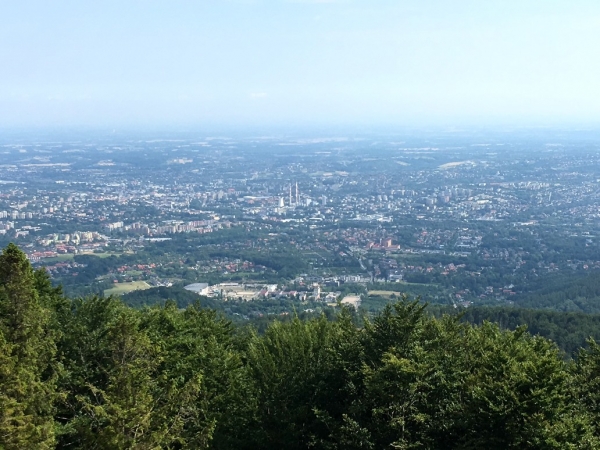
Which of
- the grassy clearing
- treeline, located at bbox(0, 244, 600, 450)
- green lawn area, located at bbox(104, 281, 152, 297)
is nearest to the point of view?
treeline, located at bbox(0, 244, 600, 450)

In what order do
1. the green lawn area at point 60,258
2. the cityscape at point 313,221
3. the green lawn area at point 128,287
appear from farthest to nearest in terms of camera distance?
the green lawn area at point 60,258
the cityscape at point 313,221
the green lawn area at point 128,287

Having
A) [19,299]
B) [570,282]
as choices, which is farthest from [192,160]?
[19,299]

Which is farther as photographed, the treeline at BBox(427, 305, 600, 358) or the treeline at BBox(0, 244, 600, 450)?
the treeline at BBox(427, 305, 600, 358)

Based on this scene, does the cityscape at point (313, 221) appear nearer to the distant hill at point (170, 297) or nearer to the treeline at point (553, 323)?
the distant hill at point (170, 297)

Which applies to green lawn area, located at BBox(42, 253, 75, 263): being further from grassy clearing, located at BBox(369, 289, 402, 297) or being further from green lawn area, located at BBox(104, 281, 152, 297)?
grassy clearing, located at BBox(369, 289, 402, 297)

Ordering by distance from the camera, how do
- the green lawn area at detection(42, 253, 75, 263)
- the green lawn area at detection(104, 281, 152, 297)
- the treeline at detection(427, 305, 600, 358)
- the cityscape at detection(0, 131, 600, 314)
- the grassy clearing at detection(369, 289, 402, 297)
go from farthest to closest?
1. the green lawn area at detection(42, 253, 75, 263)
2. the cityscape at detection(0, 131, 600, 314)
3. the grassy clearing at detection(369, 289, 402, 297)
4. the green lawn area at detection(104, 281, 152, 297)
5. the treeline at detection(427, 305, 600, 358)

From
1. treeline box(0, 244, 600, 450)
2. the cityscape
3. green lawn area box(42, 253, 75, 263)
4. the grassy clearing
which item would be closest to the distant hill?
the cityscape

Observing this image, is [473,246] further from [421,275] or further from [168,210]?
[168,210]

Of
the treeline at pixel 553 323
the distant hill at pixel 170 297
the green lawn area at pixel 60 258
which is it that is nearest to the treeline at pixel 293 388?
the treeline at pixel 553 323
